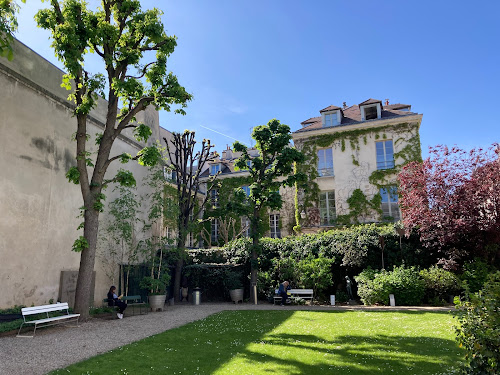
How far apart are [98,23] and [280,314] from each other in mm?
10953

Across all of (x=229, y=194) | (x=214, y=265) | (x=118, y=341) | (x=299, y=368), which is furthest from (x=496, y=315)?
(x=229, y=194)

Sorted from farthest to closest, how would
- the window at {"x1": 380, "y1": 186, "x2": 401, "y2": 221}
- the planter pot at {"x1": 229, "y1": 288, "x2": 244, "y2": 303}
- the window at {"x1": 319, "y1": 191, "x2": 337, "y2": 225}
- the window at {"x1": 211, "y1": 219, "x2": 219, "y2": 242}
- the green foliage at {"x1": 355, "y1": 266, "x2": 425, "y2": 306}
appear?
the window at {"x1": 211, "y1": 219, "x2": 219, "y2": 242} < the window at {"x1": 319, "y1": 191, "x2": 337, "y2": 225} < the window at {"x1": 380, "y1": 186, "x2": 401, "y2": 221} < the planter pot at {"x1": 229, "y1": 288, "x2": 244, "y2": 303} < the green foliage at {"x1": 355, "y1": 266, "x2": 425, "y2": 306}

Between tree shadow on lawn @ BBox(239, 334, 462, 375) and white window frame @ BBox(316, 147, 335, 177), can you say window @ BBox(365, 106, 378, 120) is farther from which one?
tree shadow on lawn @ BBox(239, 334, 462, 375)

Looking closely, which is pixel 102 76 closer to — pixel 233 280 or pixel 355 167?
pixel 233 280

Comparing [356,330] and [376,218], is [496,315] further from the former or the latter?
[376,218]

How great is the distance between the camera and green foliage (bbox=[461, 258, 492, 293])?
12697 mm

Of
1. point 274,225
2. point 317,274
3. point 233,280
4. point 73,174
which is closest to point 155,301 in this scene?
point 233,280

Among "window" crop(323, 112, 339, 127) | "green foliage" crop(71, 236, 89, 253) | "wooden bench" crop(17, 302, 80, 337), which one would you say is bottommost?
"wooden bench" crop(17, 302, 80, 337)

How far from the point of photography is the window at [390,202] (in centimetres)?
2166

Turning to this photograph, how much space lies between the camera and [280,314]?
11.9m

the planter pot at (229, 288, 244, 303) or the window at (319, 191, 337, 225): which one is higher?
the window at (319, 191, 337, 225)

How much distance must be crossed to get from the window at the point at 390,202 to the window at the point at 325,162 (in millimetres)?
3612

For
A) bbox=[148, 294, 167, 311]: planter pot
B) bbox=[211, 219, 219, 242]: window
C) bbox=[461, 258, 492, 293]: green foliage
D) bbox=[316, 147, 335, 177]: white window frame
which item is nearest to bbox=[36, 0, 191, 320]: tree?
bbox=[148, 294, 167, 311]: planter pot

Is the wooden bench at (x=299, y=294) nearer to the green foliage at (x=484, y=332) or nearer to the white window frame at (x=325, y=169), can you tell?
the white window frame at (x=325, y=169)
